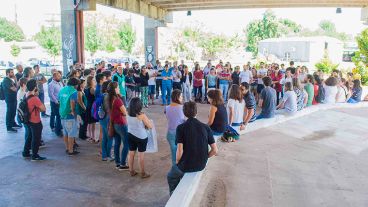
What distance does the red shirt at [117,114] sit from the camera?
672cm

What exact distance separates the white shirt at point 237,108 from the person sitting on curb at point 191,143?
8.55 feet

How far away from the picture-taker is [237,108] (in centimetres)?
740

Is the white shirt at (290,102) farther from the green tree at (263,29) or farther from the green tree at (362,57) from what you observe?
Result: the green tree at (263,29)

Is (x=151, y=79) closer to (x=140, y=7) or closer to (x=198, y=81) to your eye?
(x=198, y=81)

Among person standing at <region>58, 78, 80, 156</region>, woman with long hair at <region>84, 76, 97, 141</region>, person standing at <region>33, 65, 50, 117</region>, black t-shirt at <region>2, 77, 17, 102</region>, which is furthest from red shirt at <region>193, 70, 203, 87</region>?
person standing at <region>58, 78, 80, 156</region>

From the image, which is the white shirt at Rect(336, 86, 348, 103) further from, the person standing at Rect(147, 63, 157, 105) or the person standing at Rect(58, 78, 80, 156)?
the person standing at Rect(58, 78, 80, 156)

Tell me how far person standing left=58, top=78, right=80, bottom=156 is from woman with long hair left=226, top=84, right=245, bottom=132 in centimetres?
329

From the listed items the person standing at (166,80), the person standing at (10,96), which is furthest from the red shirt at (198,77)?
the person standing at (10,96)

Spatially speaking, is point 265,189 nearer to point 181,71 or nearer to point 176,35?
point 181,71

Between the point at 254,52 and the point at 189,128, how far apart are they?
68657 mm

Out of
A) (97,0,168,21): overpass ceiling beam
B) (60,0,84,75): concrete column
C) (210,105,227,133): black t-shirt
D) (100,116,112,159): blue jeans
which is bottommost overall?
(100,116,112,159): blue jeans

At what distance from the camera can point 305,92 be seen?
36.3 ft

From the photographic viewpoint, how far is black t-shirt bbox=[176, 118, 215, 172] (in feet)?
14.8

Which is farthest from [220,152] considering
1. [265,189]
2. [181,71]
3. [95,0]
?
[95,0]
